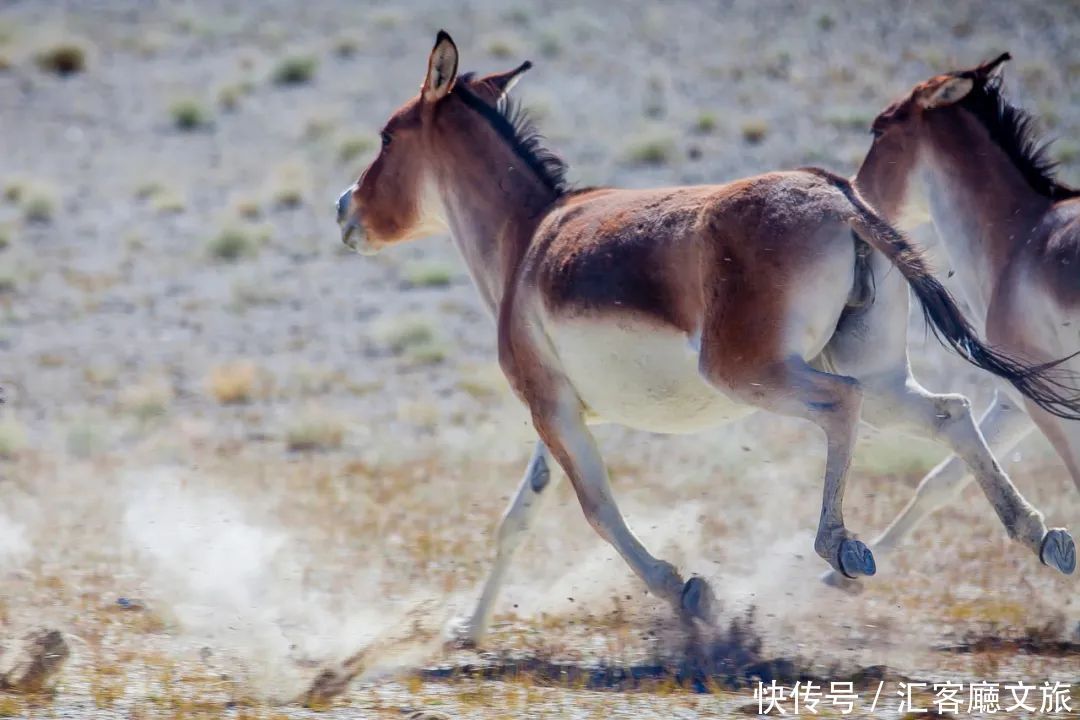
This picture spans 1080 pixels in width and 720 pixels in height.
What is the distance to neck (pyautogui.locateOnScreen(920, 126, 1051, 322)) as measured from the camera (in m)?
7.48

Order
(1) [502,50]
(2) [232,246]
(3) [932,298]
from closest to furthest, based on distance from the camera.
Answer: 1. (3) [932,298]
2. (2) [232,246]
3. (1) [502,50]

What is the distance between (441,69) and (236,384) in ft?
25.5

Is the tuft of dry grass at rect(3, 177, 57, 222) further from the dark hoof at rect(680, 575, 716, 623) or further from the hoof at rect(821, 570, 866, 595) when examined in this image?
the dark hoof at rect(680, 575, 716, 623)

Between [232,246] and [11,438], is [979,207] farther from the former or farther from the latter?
[232,246]

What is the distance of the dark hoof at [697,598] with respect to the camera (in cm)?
626

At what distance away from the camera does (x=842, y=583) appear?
25.3 ft

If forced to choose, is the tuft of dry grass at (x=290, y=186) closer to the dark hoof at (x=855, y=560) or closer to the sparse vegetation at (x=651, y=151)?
the sparse vegetation at (x=651, y=151)

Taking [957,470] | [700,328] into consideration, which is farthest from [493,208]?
[957,470]

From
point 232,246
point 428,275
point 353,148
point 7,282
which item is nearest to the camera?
point 428,275

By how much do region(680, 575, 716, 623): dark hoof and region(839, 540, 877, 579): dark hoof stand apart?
68 centimetres

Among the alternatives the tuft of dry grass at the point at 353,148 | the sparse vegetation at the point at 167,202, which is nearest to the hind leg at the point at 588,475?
the sparse vegetation at the point at 167,202

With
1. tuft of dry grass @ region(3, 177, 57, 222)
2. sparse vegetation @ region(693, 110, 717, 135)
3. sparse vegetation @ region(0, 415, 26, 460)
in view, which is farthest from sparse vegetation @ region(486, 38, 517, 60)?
sparse vegetation @ region(0, 415, 26, 460)

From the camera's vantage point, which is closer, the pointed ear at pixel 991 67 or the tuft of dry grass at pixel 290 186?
the pointed ear at pixel 991 67
